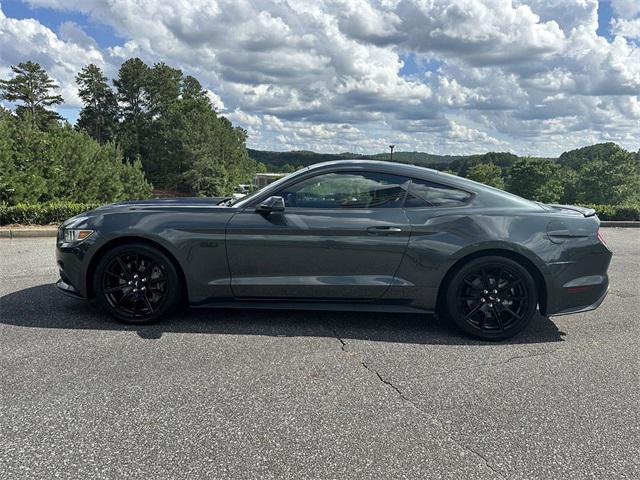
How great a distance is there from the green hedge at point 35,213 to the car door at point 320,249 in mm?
7768

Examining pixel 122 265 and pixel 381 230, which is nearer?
pixel 381 230

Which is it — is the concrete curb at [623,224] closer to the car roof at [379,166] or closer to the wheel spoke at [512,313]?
the wheel spoke at [512,313]

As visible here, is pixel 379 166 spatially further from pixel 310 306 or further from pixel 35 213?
pixel 35 213

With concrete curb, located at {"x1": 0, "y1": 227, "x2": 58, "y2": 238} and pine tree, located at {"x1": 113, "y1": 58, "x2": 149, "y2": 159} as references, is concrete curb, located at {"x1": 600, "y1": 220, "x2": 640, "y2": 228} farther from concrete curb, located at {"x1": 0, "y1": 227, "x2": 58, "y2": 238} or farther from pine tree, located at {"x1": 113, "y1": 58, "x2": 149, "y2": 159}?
pine tree, located at {"x1": 113, "y1": 58, "x2": 149, "y2": 159}

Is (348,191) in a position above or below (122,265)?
above

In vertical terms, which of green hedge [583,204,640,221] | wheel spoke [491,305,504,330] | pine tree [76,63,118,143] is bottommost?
wheel spoke [491,305,504,330]

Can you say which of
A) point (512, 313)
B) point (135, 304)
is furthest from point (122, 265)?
point (512, 313)

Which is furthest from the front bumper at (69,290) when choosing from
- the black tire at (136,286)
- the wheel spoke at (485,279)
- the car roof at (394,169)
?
the wheel spoke at (485,279)

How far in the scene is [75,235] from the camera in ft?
13.1

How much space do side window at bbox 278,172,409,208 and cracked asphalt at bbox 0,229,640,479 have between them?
42.4 inches

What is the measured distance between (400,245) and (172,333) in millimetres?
1988

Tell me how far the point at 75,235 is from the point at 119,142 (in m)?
51.8

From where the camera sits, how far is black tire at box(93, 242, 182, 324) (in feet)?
12.9

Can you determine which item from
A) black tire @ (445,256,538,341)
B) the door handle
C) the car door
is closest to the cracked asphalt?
black tire @ (445,256,538,341)
